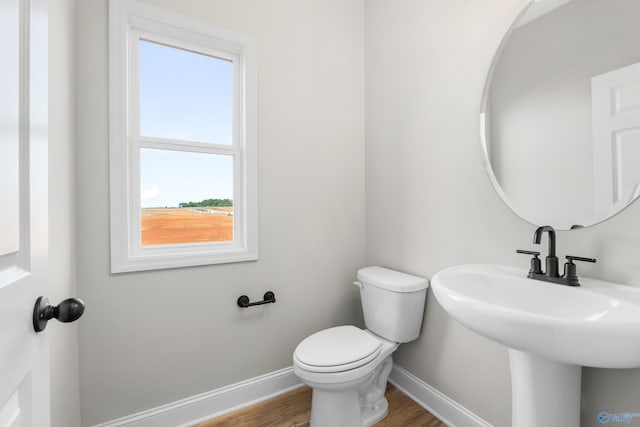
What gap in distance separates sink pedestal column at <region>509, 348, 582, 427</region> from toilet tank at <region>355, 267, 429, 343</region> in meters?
0.59

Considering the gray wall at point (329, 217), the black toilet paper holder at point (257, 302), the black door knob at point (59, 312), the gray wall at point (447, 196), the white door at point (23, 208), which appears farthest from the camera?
the black toilet paper holder at point (257, 302)

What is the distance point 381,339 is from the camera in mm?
1627

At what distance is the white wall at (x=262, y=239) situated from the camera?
4.38 ft

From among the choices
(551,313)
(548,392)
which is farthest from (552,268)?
(548,392)

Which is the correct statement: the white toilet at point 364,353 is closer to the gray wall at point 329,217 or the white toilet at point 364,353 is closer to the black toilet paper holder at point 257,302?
the gray wall at point 329,217

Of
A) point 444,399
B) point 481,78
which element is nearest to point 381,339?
point 444,399

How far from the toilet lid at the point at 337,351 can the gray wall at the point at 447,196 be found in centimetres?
41

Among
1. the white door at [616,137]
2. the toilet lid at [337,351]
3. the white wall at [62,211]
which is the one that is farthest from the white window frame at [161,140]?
the white door at [616,137]

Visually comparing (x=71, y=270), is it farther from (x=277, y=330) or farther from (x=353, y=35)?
(x=353, y=35)

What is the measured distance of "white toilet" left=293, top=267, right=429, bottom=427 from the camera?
1.33 meters

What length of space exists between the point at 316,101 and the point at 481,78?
3.06 ft

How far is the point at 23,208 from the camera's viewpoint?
539 millimetres

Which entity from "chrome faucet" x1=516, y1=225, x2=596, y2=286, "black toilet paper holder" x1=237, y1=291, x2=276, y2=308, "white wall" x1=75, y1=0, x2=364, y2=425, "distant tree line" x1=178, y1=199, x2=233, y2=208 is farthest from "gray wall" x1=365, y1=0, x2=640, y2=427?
"distant tree line" x1=178, y1=199, x2=233, y2=208

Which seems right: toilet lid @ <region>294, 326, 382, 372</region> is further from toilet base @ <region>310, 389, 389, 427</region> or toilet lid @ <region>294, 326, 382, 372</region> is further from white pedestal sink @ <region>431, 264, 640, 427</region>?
white pedestal sink @ <region>431, 264, 640, 427</region>
